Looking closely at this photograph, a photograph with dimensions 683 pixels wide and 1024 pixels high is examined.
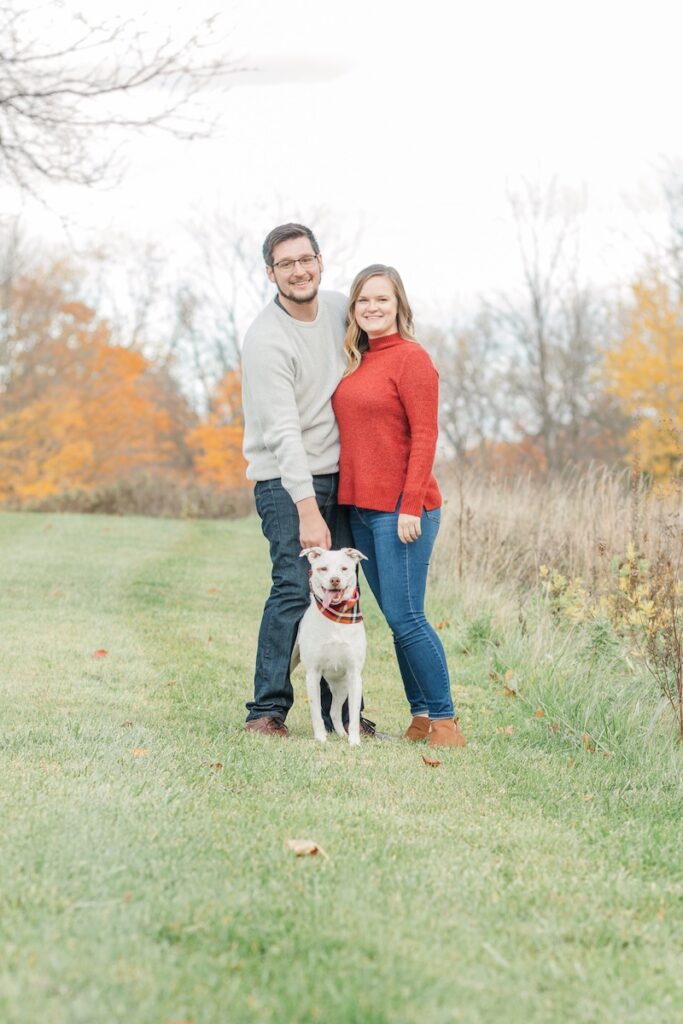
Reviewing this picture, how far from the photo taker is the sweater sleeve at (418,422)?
15.0ft

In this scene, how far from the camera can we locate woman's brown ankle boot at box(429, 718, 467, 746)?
15.8ft

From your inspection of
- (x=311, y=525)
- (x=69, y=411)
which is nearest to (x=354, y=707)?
(x=311, y=525)

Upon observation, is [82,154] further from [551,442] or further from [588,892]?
[551,442]

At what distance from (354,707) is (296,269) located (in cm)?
201

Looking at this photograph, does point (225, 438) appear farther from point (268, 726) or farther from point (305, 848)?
point (305, 848)

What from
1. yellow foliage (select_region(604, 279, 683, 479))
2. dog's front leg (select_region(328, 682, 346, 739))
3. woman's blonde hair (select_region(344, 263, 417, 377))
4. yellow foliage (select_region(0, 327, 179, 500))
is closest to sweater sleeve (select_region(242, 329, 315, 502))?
woman's blonde hair (select_region(344, 263, 417, 377))

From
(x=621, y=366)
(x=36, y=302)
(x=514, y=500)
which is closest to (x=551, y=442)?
(x=621, y=366)

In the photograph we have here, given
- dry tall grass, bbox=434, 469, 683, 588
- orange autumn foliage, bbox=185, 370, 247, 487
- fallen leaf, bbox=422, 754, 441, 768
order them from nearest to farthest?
fallen leaf, bbox=422, 754, 441, 768, dry tall grass, bbox=434, 469, 683, 588, orange autumn foliage, bbox=185, 370, 247, 487

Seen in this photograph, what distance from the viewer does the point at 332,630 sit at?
4.82 metres

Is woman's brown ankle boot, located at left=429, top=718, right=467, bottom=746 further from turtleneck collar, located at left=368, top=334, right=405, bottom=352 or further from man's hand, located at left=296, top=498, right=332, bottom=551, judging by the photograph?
turtleneck collar, located at left=368, top=334, right=405, bottom=352

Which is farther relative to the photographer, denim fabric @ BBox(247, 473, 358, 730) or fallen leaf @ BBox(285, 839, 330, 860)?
denim fabric @ BBox(247, 473, 358, 730)

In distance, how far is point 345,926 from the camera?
9.07ft

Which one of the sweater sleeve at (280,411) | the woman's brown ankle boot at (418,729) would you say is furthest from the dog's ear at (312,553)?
the woman's brown ankle boot at (418,729)

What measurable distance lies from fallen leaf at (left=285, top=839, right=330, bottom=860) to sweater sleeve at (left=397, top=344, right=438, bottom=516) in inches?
66.9
